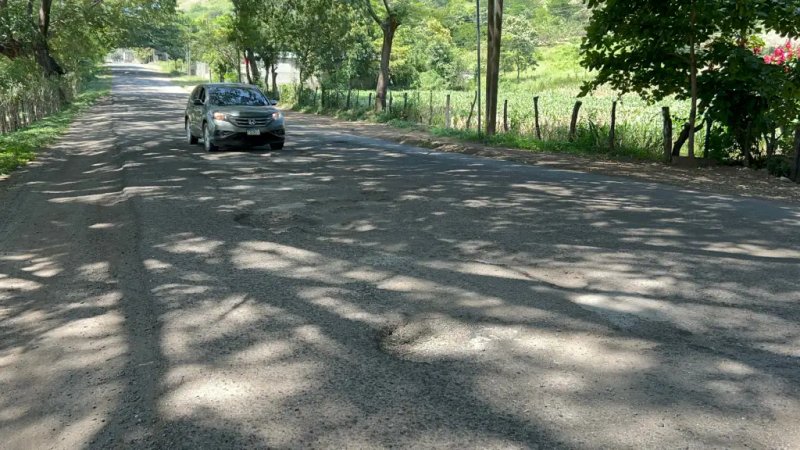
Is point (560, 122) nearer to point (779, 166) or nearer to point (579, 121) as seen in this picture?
point (579, 121)

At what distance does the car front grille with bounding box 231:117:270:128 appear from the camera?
50.5 ft

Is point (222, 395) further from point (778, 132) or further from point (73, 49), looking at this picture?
point (73, 49)

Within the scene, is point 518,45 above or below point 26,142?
above

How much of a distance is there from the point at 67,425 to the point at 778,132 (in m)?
14.0

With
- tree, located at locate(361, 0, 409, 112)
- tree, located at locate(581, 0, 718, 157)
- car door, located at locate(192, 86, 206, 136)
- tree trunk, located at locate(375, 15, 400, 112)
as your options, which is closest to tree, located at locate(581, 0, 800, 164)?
tree, located at locate(581, 0, 718, 157)

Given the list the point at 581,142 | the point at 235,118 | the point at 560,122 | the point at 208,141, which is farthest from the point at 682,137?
the point at 208,141

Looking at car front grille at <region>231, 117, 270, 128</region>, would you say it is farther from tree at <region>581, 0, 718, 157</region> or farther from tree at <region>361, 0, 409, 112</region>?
tree at <region>361, 0, 409, 112</region>

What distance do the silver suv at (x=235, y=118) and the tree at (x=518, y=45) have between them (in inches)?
2554

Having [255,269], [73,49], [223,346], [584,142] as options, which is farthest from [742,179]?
[73,49]

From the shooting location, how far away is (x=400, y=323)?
15.0ft

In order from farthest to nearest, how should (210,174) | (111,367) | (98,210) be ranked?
(210,174), (98,210), (111,367)

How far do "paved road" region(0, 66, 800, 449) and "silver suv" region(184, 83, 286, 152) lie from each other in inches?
246

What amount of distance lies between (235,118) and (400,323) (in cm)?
1199

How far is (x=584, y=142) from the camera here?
53.4 ft
